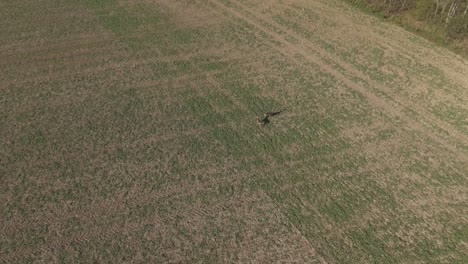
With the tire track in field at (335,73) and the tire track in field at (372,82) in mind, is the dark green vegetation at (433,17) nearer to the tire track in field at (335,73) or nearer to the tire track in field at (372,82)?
the tire track in field at (372,82)

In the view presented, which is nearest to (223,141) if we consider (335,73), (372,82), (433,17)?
(335,73)

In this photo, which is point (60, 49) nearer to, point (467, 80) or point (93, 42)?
point (93, 42)

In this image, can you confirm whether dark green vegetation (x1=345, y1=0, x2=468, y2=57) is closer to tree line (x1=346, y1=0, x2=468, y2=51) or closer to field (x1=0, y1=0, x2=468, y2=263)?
tree line (x1=346, y1=0, x2=468, y2=51)

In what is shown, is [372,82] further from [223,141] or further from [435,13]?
[223,141]

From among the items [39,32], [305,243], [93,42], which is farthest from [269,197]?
[39,32]

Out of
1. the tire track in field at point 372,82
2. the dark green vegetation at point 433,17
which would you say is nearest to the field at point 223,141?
the tire track in field at point 372,82
